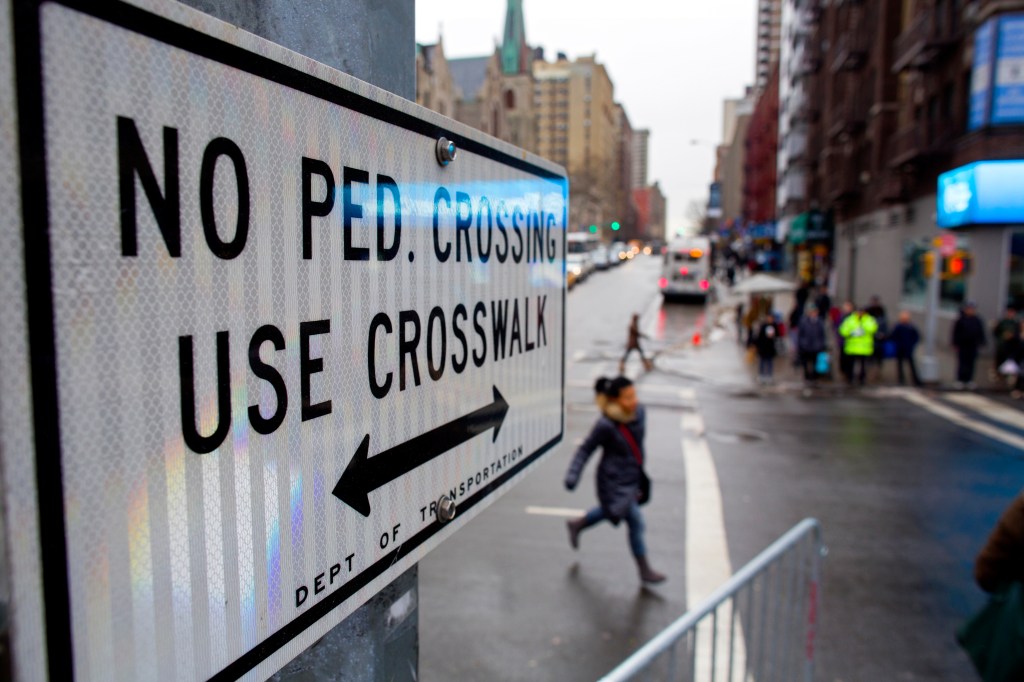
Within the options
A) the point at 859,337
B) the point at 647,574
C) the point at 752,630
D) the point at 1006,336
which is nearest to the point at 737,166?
the point at 1006,336

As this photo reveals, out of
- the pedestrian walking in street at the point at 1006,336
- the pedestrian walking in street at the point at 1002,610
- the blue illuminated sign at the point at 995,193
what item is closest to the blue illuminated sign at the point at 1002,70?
the blue illuminated sign at the point at 995,193

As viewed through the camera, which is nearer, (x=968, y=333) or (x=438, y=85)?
(x=968, y=333)

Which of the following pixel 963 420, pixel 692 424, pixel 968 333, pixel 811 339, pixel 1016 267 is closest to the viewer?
pixel 692 424

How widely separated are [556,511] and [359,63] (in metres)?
7.23

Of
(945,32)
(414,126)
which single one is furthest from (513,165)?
(945,32)

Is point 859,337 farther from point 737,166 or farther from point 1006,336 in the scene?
point 737,166

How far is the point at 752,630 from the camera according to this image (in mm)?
4199

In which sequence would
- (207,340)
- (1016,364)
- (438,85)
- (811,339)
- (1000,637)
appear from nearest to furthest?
(207,340) → (1000,637) → (1016,364) → (811,339) → (438,85)

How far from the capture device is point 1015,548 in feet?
10.9

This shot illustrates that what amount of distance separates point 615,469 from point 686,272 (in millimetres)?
31611

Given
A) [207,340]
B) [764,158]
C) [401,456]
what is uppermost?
[764,158]

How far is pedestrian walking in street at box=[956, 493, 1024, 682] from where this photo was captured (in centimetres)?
323

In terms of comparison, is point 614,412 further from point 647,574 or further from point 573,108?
point 573,108

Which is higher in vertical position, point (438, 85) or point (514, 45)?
point (514, 45)
